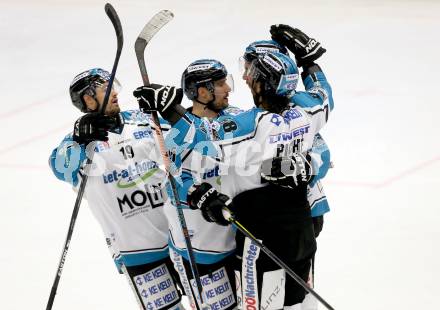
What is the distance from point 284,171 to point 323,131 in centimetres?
403

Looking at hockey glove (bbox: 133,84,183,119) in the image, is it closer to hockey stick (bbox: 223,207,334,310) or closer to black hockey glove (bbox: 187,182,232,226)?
black hockey glove (bbox: 187,182,232,226)

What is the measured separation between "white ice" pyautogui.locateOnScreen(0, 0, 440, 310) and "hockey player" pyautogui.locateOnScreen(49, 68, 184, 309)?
1.10 meters

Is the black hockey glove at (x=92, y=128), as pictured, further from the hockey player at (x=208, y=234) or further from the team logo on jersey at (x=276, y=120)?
the team logo on jersey at (x=276, y=120)

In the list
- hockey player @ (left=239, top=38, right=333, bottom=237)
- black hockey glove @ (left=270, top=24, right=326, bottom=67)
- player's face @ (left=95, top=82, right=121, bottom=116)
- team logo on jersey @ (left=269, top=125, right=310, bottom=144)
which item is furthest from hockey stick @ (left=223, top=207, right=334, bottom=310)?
black hockey glove @ (left=270, top=24, right=326, bottom=67)

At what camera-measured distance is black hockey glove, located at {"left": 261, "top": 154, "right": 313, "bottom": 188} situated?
3691mm

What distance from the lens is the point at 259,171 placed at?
12.2 ft

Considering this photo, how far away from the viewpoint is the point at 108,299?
17.5 feet

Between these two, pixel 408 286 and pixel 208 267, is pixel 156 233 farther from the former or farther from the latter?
pixel 408 286

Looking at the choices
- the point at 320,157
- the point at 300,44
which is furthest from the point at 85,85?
the point at 320,157

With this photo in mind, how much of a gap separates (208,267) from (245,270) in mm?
243

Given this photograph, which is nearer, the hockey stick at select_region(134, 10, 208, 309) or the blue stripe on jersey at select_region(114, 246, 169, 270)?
the hockey stick at select_region(134, 10, 208, 309)

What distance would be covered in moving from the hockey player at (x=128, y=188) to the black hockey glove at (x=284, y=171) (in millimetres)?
583

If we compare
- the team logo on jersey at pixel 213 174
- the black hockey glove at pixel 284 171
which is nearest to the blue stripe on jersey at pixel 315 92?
the black hockey glove at pixel 284 171

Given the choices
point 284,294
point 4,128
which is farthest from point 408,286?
point 4,128
